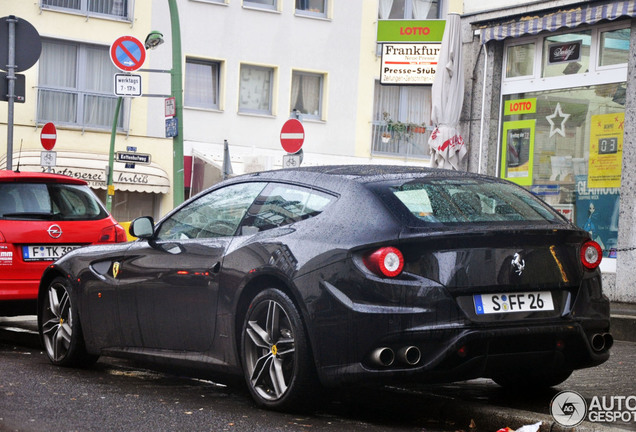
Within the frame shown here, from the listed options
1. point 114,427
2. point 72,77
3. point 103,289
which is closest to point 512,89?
point 103,289

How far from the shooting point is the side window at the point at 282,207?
6.68 m

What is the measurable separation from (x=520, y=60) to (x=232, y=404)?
32.0 feet

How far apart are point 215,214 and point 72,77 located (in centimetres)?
2869

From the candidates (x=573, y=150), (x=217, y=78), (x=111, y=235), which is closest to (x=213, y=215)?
(x=111, y=235)

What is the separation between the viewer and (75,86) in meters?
35.1

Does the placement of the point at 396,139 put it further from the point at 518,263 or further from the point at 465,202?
the point at 518,263

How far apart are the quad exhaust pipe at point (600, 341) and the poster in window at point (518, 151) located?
8.95 meters

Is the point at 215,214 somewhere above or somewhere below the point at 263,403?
above

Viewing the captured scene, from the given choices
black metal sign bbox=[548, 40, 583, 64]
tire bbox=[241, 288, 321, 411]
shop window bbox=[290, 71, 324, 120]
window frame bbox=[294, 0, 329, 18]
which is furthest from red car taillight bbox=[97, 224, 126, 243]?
window frame bbox=[294, 0, 329, 18]

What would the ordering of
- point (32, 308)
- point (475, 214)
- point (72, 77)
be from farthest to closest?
1. point (72, 77)
2. point (32, 308)
3. point (475, 214)

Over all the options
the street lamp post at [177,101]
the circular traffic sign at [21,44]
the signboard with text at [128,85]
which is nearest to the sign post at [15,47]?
the circular traffic sign at [21,44]

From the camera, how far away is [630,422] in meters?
5.95

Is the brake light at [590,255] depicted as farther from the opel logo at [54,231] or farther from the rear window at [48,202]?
the rear window at [48,202]

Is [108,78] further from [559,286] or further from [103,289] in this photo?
[559,286]
